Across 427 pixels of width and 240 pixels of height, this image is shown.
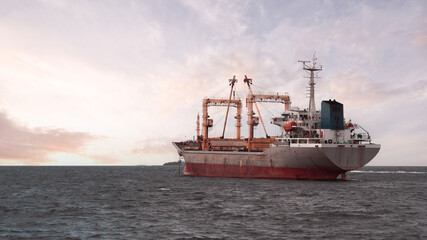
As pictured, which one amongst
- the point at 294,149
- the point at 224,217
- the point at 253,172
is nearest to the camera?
the point at 224,217

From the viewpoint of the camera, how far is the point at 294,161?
51469mm

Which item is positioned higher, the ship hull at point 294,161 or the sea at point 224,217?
the ship hull at point 294,161

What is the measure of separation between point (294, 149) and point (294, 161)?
235 cm

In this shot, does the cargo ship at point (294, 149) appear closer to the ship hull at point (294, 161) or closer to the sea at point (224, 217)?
the ship hull at point (294, 161)

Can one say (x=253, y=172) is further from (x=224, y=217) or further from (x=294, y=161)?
(x=224, y=217)

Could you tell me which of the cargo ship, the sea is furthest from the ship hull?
the sea

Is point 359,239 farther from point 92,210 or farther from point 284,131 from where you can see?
point 284,131

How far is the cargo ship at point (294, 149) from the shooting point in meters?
48.7

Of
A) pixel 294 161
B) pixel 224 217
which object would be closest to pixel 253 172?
pixel 294 161

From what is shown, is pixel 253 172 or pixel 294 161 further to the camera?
pixel 253 172

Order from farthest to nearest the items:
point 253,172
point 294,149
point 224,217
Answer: point 253,172, point 294,149, point 224,217

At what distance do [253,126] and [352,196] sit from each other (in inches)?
1528

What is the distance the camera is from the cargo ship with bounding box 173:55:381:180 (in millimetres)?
48728

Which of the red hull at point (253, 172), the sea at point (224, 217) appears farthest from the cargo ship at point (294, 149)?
the sea at point (224, 217)
